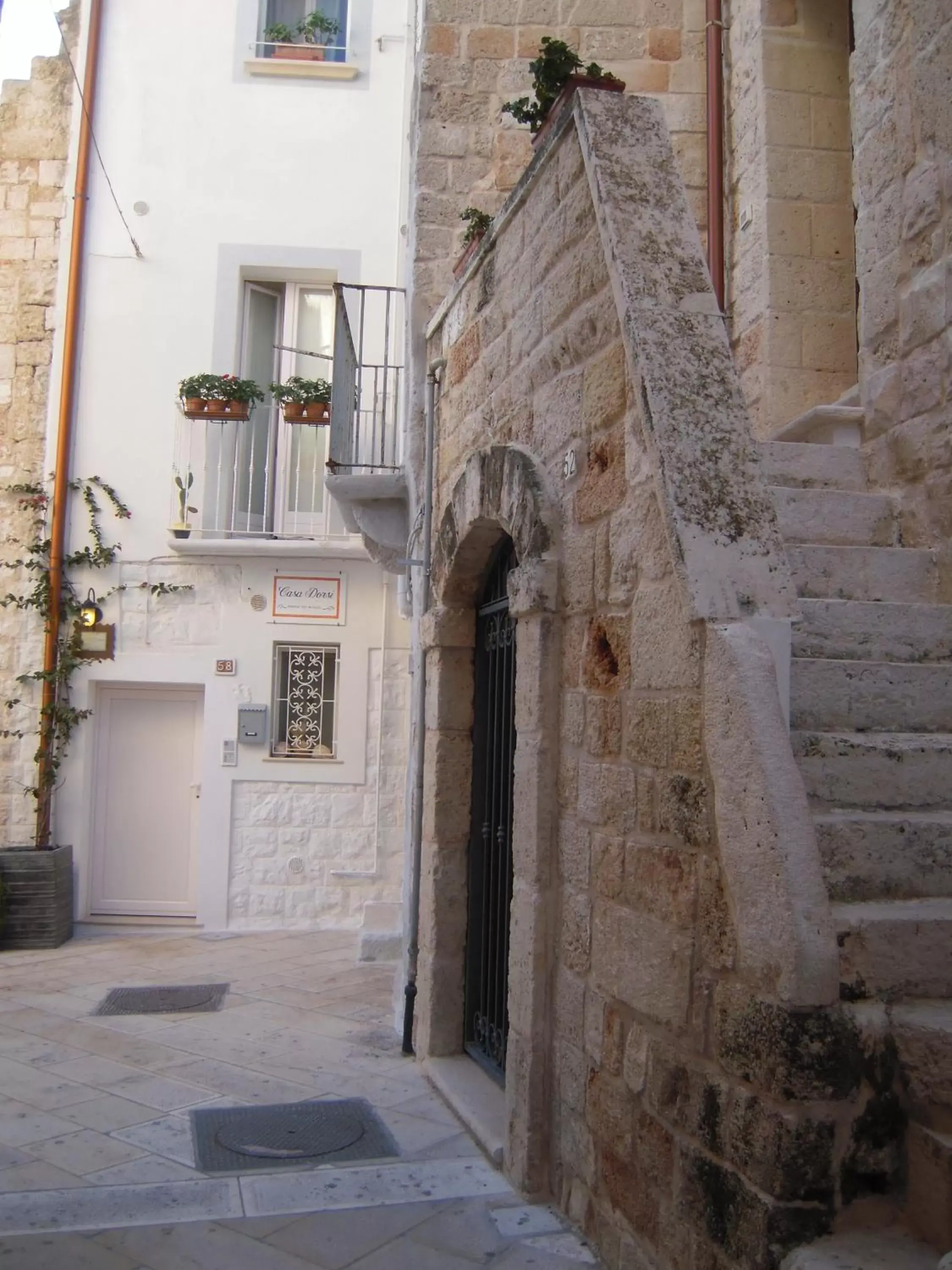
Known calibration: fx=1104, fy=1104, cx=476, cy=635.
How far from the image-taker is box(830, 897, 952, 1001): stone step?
2221 mm

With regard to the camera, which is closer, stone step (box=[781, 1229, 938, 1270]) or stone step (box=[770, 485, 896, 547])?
stone step (box=[781, 1229, 938, 1270])

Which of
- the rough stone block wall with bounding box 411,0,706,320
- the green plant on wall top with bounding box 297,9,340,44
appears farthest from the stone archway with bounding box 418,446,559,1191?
the green plant on wall top with bounding box 297,9,340,44

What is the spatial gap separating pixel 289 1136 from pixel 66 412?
629 centimetres

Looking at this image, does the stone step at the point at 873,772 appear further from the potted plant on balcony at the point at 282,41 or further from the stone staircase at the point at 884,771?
the potted plant on balcony at the point at 282,41

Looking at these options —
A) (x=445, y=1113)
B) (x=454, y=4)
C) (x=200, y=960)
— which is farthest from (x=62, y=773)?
(x=454, y=4)

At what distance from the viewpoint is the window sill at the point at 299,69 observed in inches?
353

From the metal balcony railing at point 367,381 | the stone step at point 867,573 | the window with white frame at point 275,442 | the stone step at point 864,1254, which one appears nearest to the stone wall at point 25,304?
the window with white frame at point 275,442

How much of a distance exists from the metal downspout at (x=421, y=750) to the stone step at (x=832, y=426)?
5.36 feet

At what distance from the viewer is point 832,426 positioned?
4602 millimetres

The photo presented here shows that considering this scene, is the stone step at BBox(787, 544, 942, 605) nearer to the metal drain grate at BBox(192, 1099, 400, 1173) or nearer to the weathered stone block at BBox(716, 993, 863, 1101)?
the weathered stone block at BBox(716, 993, 863, 1101)

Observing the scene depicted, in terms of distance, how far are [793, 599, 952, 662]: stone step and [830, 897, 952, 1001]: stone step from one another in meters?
1.01

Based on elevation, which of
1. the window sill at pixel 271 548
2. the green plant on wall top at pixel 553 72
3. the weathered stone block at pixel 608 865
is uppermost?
the green plant on wall top at pixel 553 72

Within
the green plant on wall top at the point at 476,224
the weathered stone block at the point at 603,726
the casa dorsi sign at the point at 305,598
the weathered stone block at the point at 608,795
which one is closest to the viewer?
the weathered stone block at the point at 608,795

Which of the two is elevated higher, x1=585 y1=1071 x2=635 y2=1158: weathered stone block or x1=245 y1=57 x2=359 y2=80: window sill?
x1=245 y1=57 x2=359 y2=80: window sill
